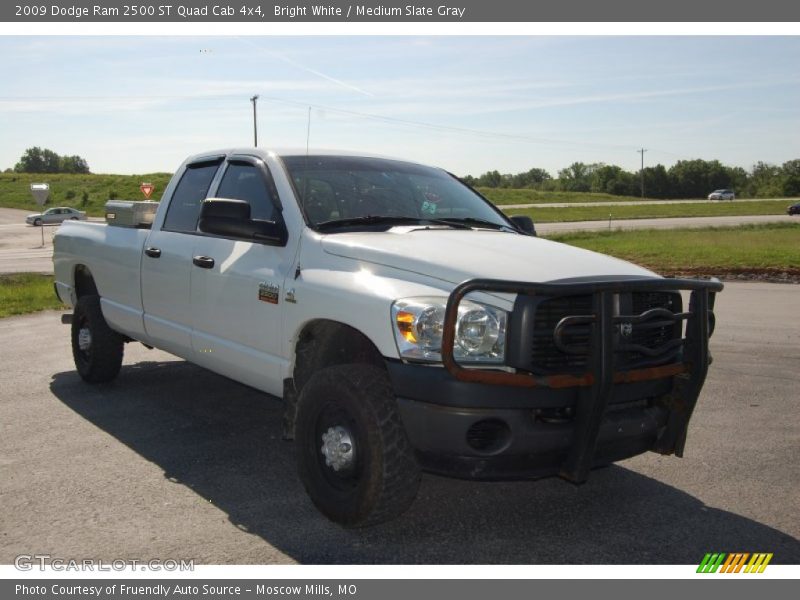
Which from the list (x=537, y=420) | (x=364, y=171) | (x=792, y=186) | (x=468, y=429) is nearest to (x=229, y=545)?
(x=468, y=429)

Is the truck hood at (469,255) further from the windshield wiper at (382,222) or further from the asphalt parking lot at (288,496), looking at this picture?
the asphalt parking lot at (288,496)

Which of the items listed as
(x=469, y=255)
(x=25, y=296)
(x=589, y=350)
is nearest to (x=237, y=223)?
(x=469, y=255)

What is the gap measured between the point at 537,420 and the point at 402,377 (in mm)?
643

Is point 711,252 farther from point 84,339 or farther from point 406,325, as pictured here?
point 406,325

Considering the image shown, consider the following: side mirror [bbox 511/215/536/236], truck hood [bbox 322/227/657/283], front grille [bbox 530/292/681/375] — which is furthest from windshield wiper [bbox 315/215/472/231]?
front grille [bbox 530/292/681/375]

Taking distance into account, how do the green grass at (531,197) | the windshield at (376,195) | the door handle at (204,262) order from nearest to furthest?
the windshield at (376,195), the door handle at (204,262), the green grass at (531,197)

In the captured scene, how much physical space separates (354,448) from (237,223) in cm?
157

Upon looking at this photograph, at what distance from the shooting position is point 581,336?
3.93 m

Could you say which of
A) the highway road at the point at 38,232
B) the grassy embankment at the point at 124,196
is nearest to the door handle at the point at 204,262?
the highway road at the point at 38,232

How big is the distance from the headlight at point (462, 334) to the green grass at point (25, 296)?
33.8 ft

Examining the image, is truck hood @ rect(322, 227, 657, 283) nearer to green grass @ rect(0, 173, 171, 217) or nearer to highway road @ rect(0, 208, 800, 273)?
highway road @ rect(0, 208, 800, 273)

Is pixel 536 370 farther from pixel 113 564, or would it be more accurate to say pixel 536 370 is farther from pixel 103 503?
pixel 103 503

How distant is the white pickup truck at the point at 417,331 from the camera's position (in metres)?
3.75

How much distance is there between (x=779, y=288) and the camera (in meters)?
15.4
